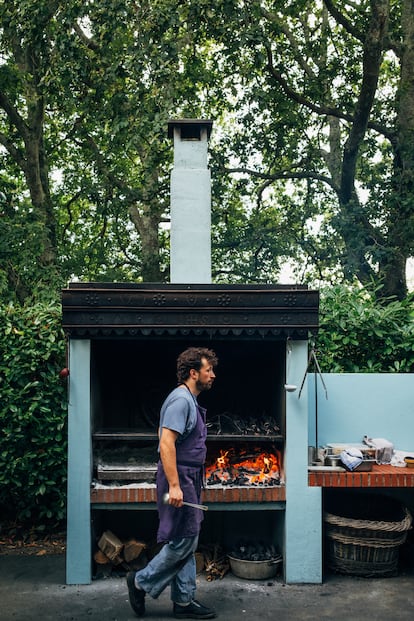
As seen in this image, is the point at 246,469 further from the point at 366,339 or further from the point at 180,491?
the point at 366,339

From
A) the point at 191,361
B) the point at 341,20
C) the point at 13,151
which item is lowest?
the point at 191,361

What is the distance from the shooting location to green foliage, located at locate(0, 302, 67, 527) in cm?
739

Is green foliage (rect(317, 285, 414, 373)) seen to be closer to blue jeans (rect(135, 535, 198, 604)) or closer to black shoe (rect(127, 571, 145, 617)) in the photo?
blue jeans (rect(135, 535, 198, 604))

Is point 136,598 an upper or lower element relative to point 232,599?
upper

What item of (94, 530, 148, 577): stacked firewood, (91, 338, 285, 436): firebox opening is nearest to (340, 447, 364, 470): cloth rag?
(91, 338, 285, 436): firebox opening

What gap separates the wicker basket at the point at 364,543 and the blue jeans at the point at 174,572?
5.28ft

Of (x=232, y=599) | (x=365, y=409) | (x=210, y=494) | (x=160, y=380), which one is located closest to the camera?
(x=232, y=599)

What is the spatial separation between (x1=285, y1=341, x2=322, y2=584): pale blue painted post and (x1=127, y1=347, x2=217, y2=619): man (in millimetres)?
1088

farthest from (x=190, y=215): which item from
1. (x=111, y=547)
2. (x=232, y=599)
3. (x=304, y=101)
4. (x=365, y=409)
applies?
(x=304, y=101)

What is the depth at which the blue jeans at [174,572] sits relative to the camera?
5355 mm

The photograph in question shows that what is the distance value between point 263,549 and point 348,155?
9817 millimetres

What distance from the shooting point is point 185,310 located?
6.20 metres

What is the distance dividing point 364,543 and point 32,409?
11.5 feet

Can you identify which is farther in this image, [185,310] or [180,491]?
[185,310]
